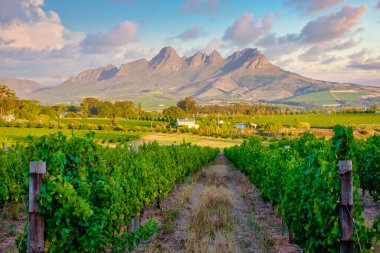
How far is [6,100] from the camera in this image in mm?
99688

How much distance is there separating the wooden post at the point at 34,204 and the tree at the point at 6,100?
10714 centimetres

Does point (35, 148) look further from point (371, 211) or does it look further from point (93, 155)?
point (371, 211)

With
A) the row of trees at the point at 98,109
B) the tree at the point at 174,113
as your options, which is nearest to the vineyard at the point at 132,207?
the row of trees at the point at 98,109

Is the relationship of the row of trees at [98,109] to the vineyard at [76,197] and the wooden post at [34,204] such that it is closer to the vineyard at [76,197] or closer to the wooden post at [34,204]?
the vineyard at [76,197]

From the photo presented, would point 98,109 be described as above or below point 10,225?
above

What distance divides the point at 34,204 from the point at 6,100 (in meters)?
109

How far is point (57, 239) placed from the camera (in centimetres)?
515

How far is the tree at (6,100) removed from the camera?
99.1 metres

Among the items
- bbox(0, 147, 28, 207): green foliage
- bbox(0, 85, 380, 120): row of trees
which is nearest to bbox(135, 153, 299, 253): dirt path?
bbox(0, 147, 28, 207): green foliage

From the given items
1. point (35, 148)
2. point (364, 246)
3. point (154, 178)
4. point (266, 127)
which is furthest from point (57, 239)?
point (266, 127)

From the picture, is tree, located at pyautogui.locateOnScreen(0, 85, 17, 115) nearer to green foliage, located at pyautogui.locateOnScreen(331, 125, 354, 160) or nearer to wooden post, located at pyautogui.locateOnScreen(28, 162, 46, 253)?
wooden post, located at pyautogui.locateOnScreen(28, 162, 46, 253)

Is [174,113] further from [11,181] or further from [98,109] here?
[11,181]

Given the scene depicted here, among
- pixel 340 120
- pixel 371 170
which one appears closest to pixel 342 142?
pixel 371 170

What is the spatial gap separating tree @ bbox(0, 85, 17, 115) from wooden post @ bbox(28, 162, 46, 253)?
4218 inches
